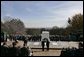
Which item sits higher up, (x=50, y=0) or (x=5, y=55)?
(x=50, y=0)

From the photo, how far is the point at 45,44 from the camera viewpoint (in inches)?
545

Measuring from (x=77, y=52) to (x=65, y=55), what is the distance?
0.51m

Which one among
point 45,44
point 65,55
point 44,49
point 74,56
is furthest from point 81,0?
point 45,44

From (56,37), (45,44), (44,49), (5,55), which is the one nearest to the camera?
(5,55)

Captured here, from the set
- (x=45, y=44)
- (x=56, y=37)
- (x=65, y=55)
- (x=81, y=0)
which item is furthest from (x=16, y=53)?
(x=56, y=37)

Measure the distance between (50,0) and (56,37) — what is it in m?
12.0

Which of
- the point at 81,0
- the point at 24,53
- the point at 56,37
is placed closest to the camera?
the point at 81,0

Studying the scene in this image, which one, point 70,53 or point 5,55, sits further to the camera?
point 70,53

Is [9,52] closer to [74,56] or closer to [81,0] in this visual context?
[74,56]

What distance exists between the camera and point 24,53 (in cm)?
816

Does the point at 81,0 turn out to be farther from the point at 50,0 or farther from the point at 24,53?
the point at 24,53

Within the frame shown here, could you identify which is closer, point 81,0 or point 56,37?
point 81,0

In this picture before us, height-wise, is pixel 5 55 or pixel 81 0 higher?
pixel 81 0

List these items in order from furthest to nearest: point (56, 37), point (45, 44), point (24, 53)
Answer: point (56, 37), point (45, 44), point (24, 53)
